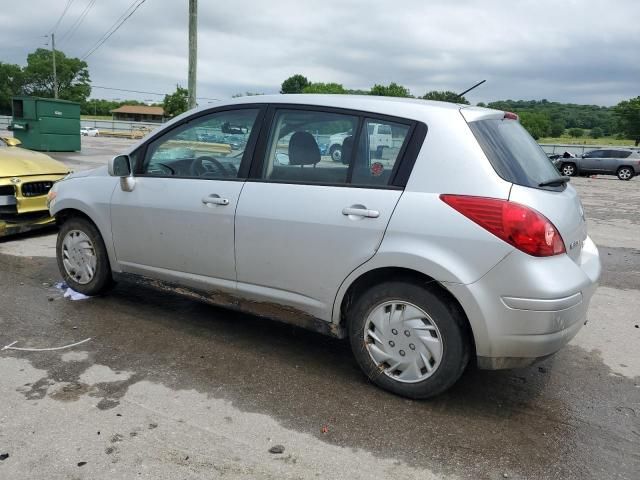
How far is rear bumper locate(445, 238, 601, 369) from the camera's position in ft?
9.59

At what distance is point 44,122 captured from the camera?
20.9 m

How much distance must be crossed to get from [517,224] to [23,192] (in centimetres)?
609

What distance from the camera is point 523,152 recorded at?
11.2 ft

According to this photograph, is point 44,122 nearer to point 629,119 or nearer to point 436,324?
point 436,324

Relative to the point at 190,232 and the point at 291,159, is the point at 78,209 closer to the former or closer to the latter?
the point at 190,232

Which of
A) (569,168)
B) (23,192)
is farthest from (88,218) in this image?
(569,168)

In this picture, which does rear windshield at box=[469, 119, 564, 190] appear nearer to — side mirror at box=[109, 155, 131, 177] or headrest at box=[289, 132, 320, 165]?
headrest at box=[289, 132, 320, 165]

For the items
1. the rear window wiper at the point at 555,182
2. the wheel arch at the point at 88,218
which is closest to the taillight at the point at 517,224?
the rear window wiper at the point at 555,182

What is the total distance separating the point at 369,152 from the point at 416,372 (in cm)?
133

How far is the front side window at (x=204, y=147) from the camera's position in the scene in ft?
13.0

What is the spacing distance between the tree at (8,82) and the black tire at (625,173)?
100m

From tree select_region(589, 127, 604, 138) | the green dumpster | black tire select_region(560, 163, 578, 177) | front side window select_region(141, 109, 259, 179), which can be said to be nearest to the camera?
front side window select_region(141, 109, 259, 179)

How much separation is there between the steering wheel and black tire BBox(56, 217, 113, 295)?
1160 millimetres

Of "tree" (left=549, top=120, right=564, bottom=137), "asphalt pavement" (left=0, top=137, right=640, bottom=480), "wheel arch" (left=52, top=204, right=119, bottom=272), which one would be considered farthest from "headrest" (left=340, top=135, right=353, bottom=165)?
"tree" (left=549, top=120, right=564, bottom=137)
